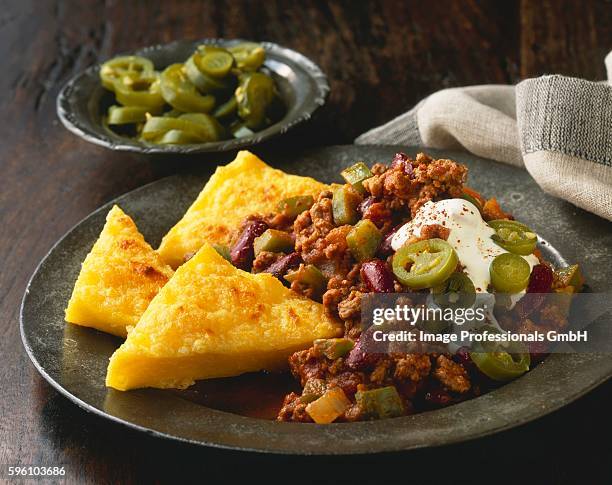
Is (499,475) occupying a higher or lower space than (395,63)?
higher

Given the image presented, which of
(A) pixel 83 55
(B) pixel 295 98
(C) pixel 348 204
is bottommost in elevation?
(A) pixel 83 55

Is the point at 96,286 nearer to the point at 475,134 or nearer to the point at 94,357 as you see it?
the point at 94,357

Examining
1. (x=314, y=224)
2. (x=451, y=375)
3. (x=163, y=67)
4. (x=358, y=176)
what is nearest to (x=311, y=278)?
(x=314, y=224)

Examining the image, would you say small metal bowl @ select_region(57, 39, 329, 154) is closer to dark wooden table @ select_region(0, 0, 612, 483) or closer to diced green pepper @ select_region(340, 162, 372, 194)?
dark wooden table @ select_region(0, 0, 612, 483)

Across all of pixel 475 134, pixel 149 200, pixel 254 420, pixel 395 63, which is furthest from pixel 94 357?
pixel 395 63

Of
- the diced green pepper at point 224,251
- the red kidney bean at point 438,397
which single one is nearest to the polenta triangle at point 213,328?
the diced green pepper at point 224,251

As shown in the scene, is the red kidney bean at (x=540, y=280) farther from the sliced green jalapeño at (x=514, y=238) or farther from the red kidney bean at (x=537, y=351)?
the red kidney bean at (x=537, y=351)

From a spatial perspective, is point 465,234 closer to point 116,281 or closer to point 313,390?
point 313,390
